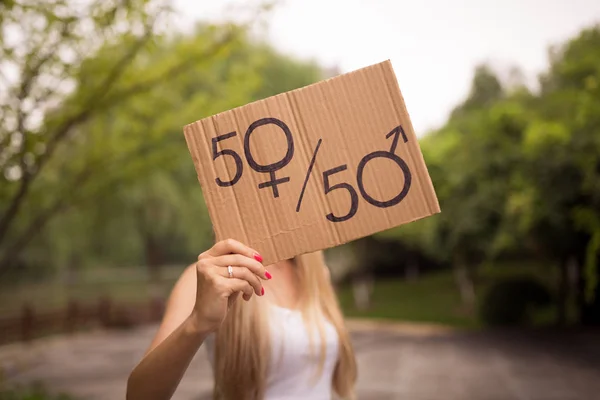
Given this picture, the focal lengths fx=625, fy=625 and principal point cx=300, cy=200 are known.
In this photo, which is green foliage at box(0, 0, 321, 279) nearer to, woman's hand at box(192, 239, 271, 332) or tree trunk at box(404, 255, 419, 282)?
woman's hand at box(192, 239, 271, 332)

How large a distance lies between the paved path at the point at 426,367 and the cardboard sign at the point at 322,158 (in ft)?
21.2

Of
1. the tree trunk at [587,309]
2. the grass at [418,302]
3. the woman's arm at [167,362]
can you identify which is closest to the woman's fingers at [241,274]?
the woman's arm at [167,362]

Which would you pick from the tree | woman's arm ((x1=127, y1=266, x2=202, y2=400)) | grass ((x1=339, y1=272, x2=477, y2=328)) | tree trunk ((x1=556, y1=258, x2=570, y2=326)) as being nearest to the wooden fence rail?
grass ((x1=339, y1=272, x2=477, y2=328))

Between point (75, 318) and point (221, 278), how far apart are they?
15.4 m

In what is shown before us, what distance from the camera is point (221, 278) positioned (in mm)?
1338

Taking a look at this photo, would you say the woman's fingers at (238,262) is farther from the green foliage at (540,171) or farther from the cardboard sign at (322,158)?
the green foliage at (540,171)

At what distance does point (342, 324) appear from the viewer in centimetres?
206

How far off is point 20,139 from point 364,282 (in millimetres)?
18642

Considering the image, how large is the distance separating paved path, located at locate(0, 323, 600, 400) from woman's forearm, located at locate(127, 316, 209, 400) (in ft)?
21.0

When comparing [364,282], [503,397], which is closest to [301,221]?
[503,397]

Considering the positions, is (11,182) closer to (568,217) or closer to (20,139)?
(20,139)

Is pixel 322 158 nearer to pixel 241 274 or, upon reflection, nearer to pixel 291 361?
pixel 241 274

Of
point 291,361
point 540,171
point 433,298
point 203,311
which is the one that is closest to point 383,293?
point 433,298

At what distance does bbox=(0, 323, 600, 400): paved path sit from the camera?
25.2 ft
